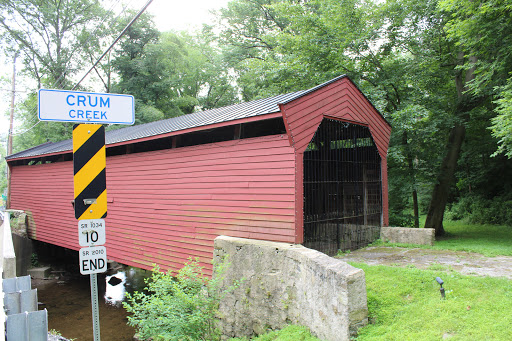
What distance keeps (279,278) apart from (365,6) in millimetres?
10668

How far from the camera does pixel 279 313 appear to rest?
18.3ft

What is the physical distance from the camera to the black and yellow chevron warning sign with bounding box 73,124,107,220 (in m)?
3.15

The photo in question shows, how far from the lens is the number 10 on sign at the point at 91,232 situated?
3.03 meters

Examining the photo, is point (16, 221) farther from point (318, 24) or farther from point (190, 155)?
point (318, 24)

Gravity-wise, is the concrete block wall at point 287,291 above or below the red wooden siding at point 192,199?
below

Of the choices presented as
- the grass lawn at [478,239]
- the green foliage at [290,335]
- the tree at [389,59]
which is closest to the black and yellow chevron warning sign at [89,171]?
the green foliage at [290,335]

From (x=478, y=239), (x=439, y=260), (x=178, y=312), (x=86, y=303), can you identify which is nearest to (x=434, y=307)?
(x=439, y=260)

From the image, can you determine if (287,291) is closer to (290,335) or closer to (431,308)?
(290,335)

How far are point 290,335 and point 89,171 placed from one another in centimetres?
337

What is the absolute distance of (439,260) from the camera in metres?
6.34

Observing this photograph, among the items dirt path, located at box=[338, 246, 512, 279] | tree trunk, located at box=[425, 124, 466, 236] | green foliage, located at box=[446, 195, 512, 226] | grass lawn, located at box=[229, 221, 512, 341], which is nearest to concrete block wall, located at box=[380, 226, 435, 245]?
dirt path, located at box=[338, 246, 512, 279]

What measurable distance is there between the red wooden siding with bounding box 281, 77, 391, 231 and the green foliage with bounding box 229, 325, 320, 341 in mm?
1559

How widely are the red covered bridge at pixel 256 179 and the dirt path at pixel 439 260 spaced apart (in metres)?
0.72

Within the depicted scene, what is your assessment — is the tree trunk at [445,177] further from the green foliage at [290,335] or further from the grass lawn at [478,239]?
the green foliage at [290,335]
